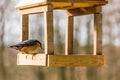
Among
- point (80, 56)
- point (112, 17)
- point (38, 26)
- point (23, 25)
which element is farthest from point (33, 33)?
point (80, 56)

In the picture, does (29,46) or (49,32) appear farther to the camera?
(29,46)

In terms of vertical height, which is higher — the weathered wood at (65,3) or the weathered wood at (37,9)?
the weathered wood at (65,3)

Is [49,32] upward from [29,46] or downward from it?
upward

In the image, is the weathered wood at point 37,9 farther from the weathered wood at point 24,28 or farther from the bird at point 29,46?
the bird at point 29,46

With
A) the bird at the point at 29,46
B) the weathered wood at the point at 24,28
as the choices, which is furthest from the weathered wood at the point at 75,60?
the weathered wood at the point at 24,28

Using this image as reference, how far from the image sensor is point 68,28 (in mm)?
5781

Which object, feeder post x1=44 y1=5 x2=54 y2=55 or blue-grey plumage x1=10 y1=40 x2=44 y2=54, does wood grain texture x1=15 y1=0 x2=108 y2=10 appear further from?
blue-grey plumage x1=10 y1=40 x2=44 y2=54

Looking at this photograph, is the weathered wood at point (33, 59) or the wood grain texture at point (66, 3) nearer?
the weathered wood at point (33, 59)

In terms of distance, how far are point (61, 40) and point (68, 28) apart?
885 cm

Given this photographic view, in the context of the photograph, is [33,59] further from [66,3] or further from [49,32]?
[66,3]

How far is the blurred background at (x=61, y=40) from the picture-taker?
14.1 metres

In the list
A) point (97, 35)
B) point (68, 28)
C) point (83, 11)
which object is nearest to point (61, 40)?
point (68, 28)

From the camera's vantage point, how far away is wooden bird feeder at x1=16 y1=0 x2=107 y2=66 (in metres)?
4.79

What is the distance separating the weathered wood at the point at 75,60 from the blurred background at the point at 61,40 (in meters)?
8.58
